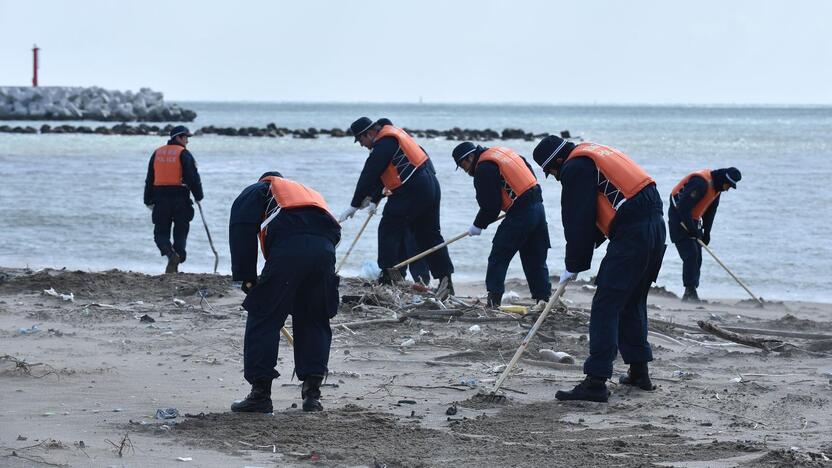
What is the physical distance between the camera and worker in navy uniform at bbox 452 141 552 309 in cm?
1098

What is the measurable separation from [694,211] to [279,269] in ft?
24.4

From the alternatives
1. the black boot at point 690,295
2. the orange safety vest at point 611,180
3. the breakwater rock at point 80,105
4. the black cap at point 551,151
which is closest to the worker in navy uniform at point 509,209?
the black boot at point 690,295

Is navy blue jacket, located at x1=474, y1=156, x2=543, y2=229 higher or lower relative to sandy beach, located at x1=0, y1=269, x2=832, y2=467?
higher

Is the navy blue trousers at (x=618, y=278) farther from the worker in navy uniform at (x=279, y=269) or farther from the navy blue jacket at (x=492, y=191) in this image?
the navy blue jacket at (x=492, y=191)

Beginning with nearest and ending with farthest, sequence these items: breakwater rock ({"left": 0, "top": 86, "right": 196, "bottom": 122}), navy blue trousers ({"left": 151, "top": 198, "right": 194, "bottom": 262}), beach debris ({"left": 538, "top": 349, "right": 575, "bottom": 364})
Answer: beach debris ({"left": 538, "top": 349, "right": 575, "bottom": 364}) < navy blue trousers ({"left": 151, "top": 198, "right": 194, "bottom": 262}) < breakwater rock ({"left": 0, "top": 86, "right": 196, "bottom": 122})

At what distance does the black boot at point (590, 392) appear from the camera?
24.8 ft

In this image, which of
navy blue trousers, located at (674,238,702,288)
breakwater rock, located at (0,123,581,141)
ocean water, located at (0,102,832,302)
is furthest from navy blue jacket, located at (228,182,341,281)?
breakwater rock, located at (0,123,581,141)

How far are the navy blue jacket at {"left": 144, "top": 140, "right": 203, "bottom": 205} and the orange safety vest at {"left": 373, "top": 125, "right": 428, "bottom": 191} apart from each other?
3.03m

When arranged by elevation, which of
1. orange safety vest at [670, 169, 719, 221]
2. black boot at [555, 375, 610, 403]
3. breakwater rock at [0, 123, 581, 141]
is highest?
orange safety vest at [670, 169, 719, 221]

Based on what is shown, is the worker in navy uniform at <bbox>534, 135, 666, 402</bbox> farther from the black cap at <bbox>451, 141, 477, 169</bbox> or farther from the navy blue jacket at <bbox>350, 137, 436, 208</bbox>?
the navy blue jacket at <bbox>350, 137, 436, 208</bbox>

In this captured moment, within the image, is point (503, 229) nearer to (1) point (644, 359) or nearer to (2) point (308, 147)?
(1) point (644, 359)

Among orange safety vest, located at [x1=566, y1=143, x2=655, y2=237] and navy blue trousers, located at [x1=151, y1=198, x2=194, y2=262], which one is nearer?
orange safety vest, located at [x1=566, y1=143, x2=655, y2=237]

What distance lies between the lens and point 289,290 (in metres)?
6.82

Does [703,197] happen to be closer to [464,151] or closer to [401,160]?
[464,151]
